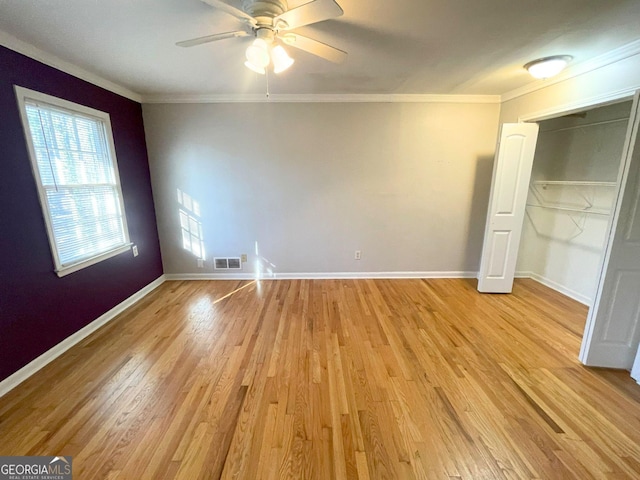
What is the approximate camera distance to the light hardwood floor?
1.42m

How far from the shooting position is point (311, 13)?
1392mm

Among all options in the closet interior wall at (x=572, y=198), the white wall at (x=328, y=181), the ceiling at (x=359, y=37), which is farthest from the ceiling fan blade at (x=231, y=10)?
the closet interior wall at (x=572, y=198)

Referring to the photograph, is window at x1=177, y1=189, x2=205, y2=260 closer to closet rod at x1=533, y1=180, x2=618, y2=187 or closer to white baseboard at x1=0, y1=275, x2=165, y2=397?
white baseboard at x1=0, y1=275, x2=165, y2=397

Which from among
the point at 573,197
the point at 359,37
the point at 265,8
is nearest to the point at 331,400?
the point at 265,8

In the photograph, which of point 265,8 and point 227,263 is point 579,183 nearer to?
point 265,8

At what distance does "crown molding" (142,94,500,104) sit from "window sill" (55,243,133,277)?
193cm

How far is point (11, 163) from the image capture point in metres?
1.93

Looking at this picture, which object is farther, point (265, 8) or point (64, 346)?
point (64, 346)

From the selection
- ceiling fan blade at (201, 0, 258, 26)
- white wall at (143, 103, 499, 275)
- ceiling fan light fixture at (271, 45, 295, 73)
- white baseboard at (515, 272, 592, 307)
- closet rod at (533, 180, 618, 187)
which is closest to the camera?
ceiling fan blade at (201, 0, 258, 26)

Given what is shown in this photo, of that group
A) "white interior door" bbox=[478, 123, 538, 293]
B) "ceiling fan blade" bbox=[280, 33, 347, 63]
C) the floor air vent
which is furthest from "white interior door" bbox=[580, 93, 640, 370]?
the floor air vent

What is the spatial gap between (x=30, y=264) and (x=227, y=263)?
2050 mm

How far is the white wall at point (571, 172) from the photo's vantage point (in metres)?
2.30

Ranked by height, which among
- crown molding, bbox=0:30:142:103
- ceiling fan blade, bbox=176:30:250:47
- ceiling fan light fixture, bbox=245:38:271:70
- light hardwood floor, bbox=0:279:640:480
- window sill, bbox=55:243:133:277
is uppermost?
crown molding, bbox=0:30:142:103

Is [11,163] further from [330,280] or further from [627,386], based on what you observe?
[627,386]
